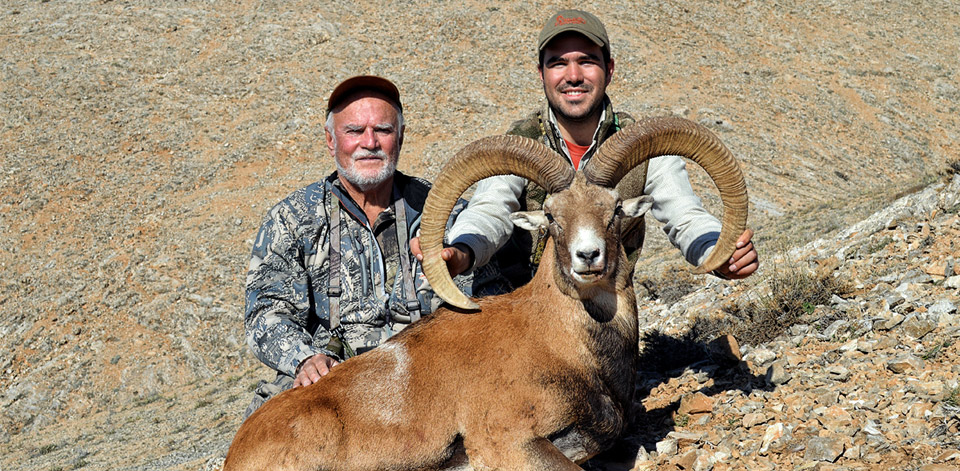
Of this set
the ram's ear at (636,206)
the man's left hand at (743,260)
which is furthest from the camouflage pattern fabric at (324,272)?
the man's left hand at (743,260)

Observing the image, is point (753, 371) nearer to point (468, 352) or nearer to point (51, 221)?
point (468, 352)

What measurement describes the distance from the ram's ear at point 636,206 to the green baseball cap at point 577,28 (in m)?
1.64

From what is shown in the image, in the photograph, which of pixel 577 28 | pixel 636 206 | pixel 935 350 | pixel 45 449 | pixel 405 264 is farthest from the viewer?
pixel 45 449

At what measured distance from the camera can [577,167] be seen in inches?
267

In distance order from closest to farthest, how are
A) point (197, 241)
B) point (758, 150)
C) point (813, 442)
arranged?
point (813, 442) → point (197, 241) → point (758, 150)

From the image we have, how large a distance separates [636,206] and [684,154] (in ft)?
1.68

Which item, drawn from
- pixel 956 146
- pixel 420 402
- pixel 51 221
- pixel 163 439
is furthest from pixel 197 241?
pixel 956 146

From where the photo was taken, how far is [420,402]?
5.13 metres

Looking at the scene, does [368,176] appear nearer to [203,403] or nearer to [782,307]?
[782,307]

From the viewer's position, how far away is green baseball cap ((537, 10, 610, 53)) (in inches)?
255

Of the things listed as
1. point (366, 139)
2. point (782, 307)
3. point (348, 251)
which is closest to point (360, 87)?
point (366, 139)

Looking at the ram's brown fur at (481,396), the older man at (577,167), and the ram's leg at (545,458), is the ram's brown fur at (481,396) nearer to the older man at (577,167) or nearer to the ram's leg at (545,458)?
the ram's leg at (545,458)

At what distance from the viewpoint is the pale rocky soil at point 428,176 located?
6.14m

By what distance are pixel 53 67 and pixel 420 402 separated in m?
29.2
